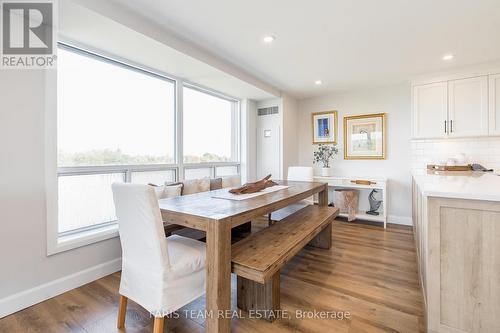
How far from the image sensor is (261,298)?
171cm

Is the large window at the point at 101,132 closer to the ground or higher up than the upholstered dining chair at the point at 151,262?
higher up

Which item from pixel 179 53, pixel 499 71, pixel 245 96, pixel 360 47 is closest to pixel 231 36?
pixel 179 53

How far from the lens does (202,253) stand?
157 cm

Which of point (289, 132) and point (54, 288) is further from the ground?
point (289, 132)

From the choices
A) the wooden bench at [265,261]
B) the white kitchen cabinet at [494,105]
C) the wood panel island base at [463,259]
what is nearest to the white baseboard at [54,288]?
the wooden bench at [265,261]

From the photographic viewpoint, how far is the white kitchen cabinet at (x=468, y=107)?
3.19m

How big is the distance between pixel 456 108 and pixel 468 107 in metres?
0.13

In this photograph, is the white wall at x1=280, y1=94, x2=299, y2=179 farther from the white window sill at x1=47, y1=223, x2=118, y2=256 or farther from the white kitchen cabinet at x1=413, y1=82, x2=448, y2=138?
the white window sill at x1=47, y1=223, x2=118, y2=256

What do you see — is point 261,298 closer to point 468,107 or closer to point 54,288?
point 54,288

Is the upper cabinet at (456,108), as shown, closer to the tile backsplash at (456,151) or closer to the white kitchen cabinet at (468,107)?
the white kitchen cabinet at (468,107)

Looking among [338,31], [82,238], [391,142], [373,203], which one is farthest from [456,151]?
[82,238]

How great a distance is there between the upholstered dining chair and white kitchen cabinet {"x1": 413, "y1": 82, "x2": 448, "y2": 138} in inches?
147

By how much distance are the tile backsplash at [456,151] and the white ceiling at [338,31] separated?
3.57ft

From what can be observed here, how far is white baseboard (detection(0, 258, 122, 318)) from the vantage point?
68.9 inches
